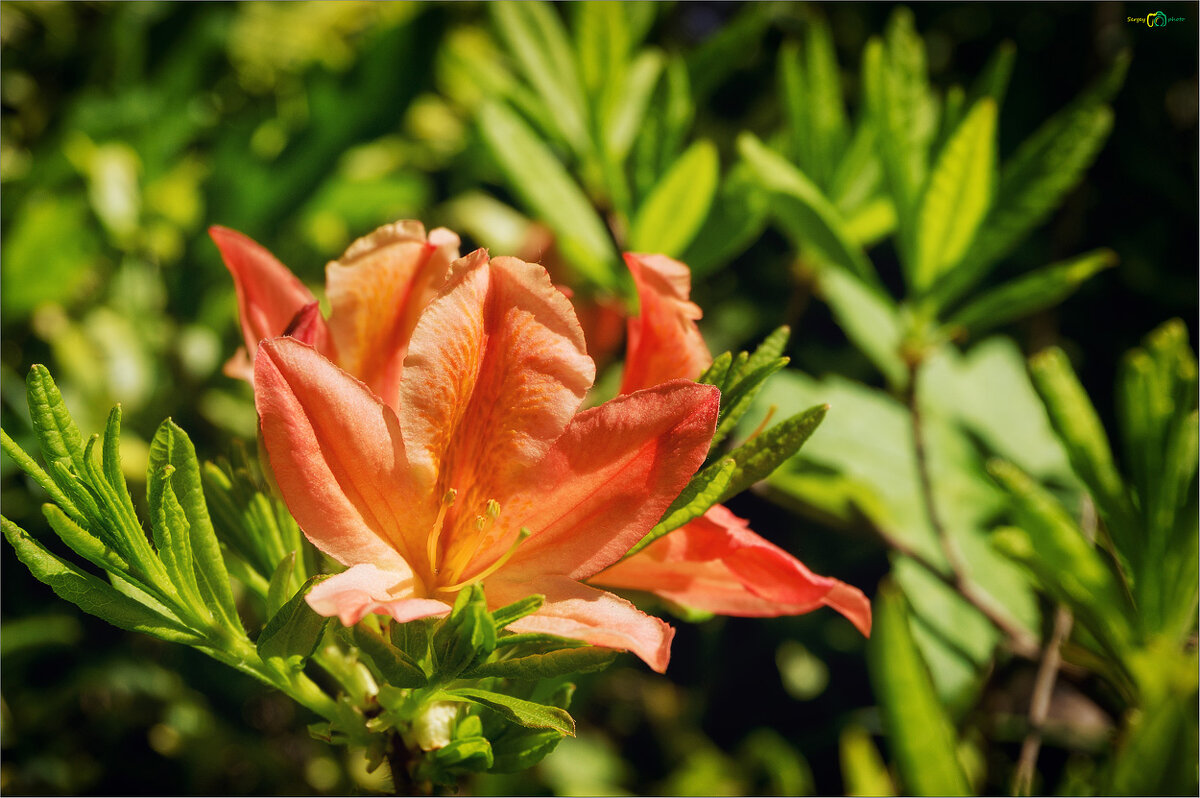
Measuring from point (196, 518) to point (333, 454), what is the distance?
10cm

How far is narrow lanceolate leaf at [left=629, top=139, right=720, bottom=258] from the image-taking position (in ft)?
3.34

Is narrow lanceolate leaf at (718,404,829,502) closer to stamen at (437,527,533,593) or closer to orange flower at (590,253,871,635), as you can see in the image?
orange flower at (590,253,871,635)

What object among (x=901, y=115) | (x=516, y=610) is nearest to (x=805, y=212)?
(x=901, y=115)

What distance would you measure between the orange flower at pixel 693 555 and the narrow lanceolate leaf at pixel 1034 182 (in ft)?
1.57

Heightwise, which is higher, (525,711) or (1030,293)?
(1030,293)

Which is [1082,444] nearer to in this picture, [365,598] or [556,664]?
[556,664]

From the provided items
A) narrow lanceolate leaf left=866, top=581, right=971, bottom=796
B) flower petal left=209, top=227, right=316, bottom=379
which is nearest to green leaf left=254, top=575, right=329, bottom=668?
flower petal left=209, top=227, right=316, bottom=379

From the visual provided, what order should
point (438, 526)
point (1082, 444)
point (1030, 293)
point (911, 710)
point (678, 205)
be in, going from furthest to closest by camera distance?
point (678, 205) < point (1030, 293) < point (1082, 444) < point (911, 710) < point (438, 526)

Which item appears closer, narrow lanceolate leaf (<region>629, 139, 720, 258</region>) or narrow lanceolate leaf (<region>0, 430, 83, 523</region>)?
narrow lanceolate leaf (<region>0, 430, 83, 523</region>)

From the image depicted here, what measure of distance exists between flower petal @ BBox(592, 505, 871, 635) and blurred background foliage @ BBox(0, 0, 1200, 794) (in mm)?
431

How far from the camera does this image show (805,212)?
92 centimetres

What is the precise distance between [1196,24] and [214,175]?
5.90 feet

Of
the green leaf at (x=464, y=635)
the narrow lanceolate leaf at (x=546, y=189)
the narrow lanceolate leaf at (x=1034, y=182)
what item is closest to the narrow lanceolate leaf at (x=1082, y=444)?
the narrow lanceolate leaf at (x=1034, y=182)

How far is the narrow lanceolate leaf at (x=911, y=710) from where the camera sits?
684 millimetres
